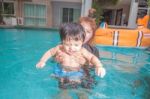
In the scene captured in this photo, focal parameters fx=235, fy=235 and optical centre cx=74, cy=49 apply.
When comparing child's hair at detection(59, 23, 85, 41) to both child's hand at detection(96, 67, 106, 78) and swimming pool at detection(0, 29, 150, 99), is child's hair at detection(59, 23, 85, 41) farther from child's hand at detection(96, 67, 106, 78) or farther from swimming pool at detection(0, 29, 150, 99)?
swimming pool at detection(0, 29, 150, 99)

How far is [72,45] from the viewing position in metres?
2.52

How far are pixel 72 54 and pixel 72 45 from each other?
0.15 metres

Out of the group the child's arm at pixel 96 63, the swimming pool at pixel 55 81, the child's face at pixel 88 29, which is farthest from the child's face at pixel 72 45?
the child's face at pixel 88 29

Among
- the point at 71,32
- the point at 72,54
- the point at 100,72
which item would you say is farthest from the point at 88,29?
the point at 100,72

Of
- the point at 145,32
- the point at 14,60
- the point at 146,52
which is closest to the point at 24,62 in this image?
the point at 14,60

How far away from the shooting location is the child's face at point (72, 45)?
2.49 metres

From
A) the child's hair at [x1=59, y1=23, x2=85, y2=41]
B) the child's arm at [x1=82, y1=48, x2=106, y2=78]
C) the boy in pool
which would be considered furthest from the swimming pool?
the child's hair at [x1=59, y1=23, x2=85, y2=41]

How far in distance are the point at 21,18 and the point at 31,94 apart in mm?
17738

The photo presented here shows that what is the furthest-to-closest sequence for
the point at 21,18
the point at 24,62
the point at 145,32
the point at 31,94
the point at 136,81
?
the point at 21,18
the point at 145,32
the point at 24,62
the point at 136,81
the point at 31,94

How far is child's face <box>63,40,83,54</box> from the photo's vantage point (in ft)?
8.18

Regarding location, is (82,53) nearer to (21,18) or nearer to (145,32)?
(145,32)

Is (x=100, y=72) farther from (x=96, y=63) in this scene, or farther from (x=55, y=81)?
(x=55, y=81)

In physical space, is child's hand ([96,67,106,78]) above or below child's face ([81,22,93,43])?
below

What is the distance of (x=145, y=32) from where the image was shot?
861 cm
